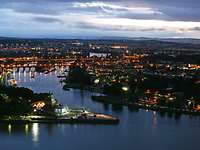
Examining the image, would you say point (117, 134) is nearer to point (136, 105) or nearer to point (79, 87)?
point (136, 105)

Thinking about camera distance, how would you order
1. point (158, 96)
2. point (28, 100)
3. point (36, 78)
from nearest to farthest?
point (28, 100), point (158, 96), point (36, 78)

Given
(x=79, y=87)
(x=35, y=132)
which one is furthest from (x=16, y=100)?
(x=79, y=87)

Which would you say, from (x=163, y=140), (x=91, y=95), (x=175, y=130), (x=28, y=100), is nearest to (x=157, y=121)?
(x=175, y=130)

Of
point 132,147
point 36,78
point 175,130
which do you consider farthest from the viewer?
point 36,78

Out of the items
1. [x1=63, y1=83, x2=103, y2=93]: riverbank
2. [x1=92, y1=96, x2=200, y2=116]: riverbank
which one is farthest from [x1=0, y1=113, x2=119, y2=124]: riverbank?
[x1=63, y1=83, x2=103, y2=93]: riverbank

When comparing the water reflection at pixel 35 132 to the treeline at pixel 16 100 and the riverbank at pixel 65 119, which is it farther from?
the treeline at pixel 16 100

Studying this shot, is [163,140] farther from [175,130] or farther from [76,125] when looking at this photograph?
[76,125]

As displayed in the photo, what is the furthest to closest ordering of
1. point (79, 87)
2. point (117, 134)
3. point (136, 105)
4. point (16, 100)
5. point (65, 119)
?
point (79, 87) → point (136, 105) → point (16, 100) → point (65, 119) → point (117, 134)

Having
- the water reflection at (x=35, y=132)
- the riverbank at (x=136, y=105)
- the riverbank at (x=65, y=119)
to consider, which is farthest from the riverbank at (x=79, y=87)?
the water reflection at (x=35, y=132)
